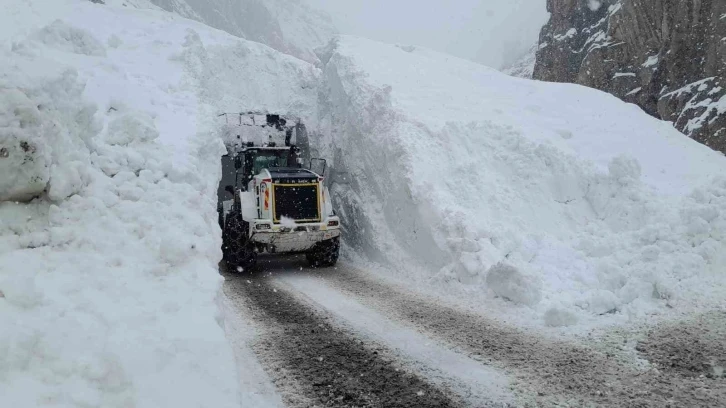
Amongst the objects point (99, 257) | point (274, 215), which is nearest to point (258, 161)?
point (274, 215)

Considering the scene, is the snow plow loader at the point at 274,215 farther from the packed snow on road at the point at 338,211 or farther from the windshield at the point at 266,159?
the packed snow on road at the point at 338,211

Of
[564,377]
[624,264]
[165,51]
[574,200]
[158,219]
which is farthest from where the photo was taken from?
[165,51]

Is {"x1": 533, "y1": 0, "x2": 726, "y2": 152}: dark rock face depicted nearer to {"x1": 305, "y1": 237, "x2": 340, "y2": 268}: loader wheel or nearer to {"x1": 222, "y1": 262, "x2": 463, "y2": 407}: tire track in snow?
{"x1": 305, "y1": 237, "x2": 340, "y2": 268}: loader wheel

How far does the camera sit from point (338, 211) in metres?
13.4

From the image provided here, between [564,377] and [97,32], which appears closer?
[564,377]

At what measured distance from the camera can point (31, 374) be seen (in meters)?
3.02

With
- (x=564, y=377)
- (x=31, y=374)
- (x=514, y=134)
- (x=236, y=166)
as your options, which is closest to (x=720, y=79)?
(x=514, y=134)

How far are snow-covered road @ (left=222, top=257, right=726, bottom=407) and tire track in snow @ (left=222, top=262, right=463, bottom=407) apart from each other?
0.03 ft

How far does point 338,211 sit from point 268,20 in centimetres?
12633

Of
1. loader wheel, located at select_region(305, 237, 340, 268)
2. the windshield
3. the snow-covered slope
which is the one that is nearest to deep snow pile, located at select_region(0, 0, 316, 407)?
the windshield

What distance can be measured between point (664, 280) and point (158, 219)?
6718 mm

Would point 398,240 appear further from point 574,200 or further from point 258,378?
point 258,378

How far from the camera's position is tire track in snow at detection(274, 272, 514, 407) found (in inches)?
165

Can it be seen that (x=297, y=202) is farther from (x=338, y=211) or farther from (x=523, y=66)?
(x=523, y=66)
